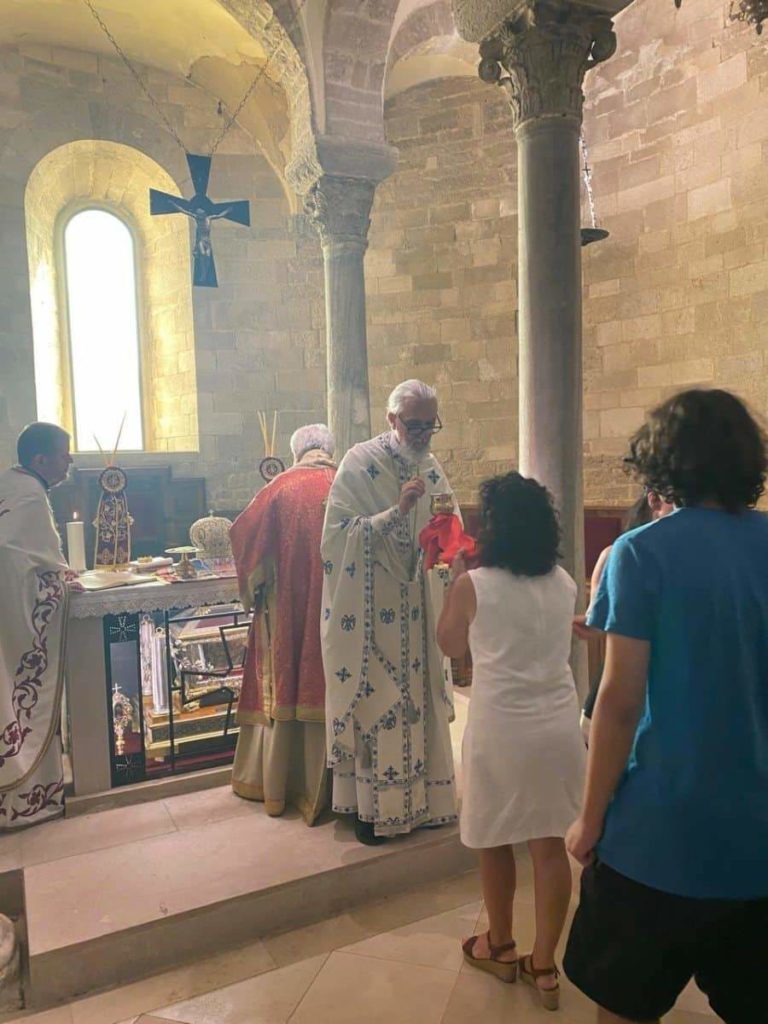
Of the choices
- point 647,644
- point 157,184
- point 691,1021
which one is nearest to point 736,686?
point 647,644

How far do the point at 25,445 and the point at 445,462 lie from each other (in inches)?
223

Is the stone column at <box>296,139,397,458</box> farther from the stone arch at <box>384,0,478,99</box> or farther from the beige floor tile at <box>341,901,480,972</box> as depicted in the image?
the beige floor tile at <box>341,901,480,972</box>

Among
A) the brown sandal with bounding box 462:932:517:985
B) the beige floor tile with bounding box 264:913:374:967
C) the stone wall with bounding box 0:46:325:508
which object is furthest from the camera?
the stone wall with bounding box 0:46:325:508

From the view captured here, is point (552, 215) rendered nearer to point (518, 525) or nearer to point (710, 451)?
point (518, 525)

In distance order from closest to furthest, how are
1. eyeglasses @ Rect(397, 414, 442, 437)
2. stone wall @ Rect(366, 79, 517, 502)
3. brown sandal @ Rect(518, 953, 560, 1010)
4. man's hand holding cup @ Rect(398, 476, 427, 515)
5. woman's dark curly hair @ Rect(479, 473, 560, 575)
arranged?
woman's dark curly hair @ Rect(479, 473, 560, 575) < brown sandal @ Rect(518, 953, 560, 1010) < man's hand holding cup @ Rect(398, 476, 427, 515) < eyeglasses @ Rect(397, 414, 442, 437) < stone wall @ Rect(366, 79, 517, 502)

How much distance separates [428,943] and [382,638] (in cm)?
111

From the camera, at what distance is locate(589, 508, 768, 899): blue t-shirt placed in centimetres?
134

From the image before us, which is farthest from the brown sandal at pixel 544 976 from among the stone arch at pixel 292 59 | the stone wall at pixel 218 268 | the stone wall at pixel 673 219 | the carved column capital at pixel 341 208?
the stone wall at pixel 218 268

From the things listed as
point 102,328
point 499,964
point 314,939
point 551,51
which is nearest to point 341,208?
point 551,51

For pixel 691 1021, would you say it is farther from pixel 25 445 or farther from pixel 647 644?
pixel 25 445

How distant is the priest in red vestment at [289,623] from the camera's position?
10.8ft

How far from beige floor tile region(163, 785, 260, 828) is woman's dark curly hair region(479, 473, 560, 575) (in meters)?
2.07

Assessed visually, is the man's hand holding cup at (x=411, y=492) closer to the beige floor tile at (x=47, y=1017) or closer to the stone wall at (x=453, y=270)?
the beige floor tile at (x=47, y=1017)

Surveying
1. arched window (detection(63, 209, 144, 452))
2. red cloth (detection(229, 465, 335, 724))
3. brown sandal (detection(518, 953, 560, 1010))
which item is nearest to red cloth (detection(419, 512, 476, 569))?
red cloth (detection(229, 465, 335, 724))
